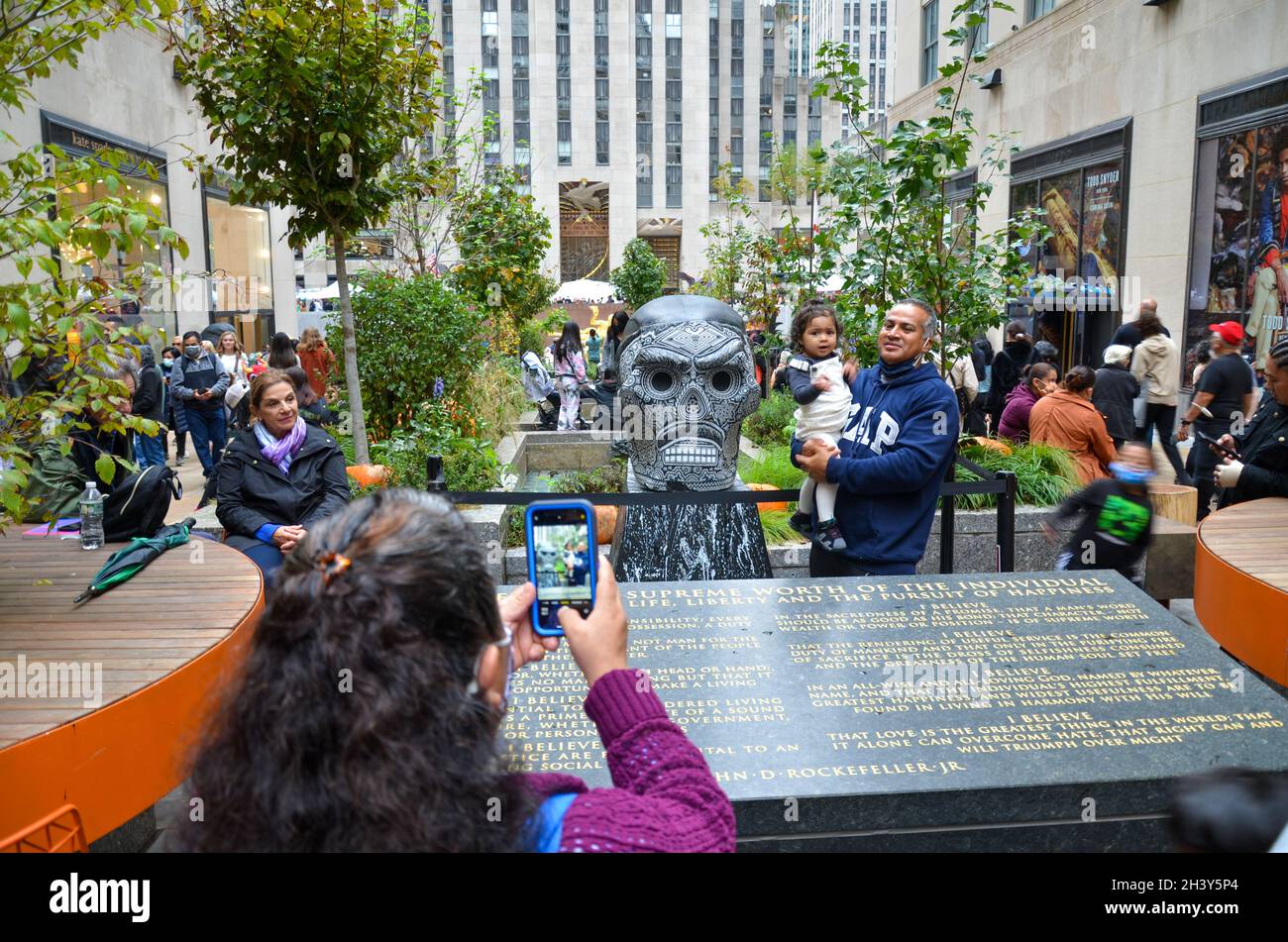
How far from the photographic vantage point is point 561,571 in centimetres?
170

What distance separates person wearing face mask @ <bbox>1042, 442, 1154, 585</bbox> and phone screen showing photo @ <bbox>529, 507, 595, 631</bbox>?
126 inches

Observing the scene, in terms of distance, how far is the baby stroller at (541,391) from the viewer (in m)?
14.7

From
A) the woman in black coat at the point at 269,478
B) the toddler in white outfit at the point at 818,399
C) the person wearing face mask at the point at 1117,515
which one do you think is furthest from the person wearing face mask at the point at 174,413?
the person wearing face mask at the point at 1117,515

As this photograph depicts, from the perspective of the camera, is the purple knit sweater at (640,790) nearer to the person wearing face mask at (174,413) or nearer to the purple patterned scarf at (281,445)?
the purple patterned scarf at (281,445)

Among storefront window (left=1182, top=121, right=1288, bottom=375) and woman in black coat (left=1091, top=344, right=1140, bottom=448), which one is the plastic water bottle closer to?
woman in black coat (left=1091, top=344, right=1140, bottom=448)

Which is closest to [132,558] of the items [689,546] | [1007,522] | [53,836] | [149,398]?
[53,836]

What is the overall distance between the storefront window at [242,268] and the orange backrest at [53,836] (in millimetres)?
16976

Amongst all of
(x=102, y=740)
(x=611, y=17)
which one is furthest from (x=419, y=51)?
(x=611, y=17)

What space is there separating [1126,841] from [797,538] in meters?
4.81

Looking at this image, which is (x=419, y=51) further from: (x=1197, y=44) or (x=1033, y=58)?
(x=1033, y=58)

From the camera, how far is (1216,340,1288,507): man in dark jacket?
Answer: 5.11 m

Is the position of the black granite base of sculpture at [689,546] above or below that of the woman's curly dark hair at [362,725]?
below

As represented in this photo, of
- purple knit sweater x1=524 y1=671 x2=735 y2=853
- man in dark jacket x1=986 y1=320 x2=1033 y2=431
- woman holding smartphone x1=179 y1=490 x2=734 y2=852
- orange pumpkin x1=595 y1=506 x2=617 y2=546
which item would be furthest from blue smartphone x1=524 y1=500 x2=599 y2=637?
man in dark jacket x1=986 y1=320 x2=1033 y2=431

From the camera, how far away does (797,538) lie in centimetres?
752
